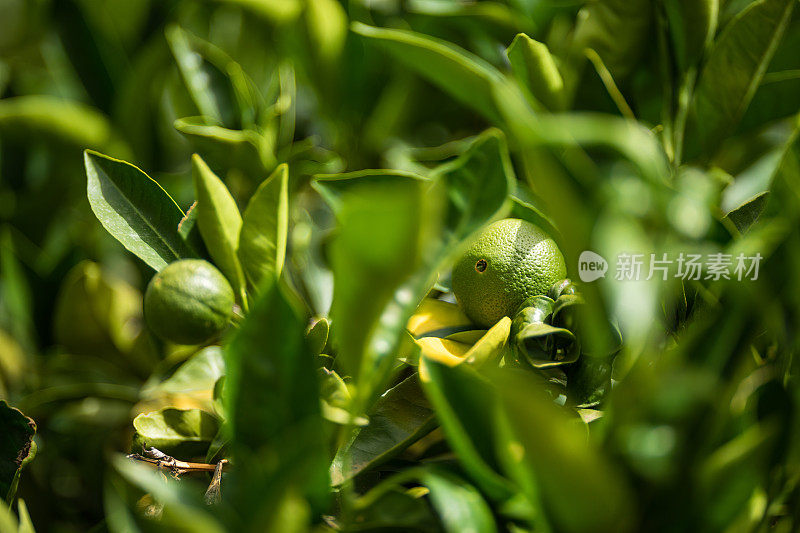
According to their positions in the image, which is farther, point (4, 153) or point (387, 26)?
point (4, 153)

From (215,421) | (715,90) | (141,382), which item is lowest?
(141,382)

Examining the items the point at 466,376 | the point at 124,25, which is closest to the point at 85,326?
the point at 124,25

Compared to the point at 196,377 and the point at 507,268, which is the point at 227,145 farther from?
the point at 507,268

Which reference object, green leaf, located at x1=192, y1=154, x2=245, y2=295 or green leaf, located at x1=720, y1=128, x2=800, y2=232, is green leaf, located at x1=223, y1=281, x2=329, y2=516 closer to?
green leaf, located at x1=192, y1=154, x2=245, y2=295

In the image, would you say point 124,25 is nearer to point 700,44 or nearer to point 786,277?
point 700,44

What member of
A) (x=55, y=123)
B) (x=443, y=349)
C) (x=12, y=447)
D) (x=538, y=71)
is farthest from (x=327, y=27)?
(x=12, y=447)

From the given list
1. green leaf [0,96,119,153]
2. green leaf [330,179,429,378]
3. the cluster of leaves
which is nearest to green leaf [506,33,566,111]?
the cluster of leaves
